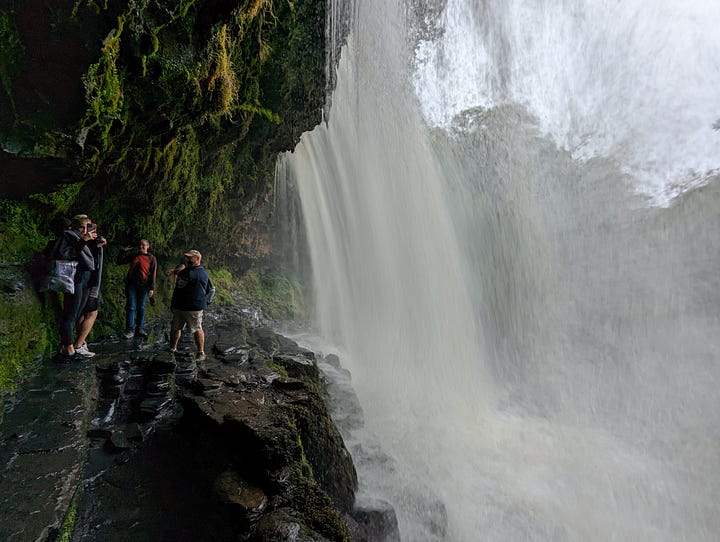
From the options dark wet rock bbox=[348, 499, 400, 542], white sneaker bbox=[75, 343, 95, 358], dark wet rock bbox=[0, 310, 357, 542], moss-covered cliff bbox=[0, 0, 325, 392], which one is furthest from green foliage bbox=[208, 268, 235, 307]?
dark wet rock bbox=[348, 499, 400, 542]

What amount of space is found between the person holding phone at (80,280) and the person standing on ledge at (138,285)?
120cm

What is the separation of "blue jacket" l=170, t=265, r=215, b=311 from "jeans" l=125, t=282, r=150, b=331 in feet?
5.35

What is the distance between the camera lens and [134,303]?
727cm

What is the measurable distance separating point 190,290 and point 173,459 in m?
2.70

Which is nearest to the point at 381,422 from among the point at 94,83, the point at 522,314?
the point at 94,83

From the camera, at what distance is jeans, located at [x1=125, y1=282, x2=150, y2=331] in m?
7.23

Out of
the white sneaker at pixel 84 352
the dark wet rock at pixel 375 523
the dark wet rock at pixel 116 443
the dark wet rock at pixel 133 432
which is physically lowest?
the dark wet rock at pixel 375 523

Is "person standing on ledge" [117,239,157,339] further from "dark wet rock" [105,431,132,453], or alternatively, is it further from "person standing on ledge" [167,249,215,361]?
"dark wet rock" [105,431,132,453]

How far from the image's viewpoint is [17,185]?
5.52 m

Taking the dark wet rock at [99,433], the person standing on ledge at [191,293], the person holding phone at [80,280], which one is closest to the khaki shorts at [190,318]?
the person standing on ledge at [191,293]

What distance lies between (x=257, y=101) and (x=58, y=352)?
6.79 meters

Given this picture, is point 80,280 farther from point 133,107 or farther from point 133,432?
point 133,107

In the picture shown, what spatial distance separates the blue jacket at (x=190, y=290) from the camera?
6105 mm

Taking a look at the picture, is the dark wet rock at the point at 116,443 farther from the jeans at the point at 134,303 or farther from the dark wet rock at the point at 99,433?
the jeans at the point at 134,303
